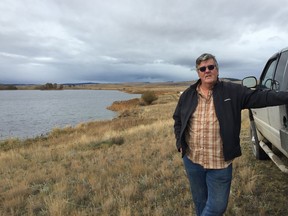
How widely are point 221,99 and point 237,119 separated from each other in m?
0.23

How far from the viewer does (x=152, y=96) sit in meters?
42.1

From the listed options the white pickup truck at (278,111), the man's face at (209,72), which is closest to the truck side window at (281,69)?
the white pickup truck at (278,111)

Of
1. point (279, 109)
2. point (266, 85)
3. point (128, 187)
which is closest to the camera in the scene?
point (279, 109)

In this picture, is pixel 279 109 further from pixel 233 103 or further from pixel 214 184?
pixel 214 184

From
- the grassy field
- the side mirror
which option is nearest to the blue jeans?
the grassy field

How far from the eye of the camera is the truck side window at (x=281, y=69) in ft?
13.0

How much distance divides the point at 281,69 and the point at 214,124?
1788 mm

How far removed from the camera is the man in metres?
2.78

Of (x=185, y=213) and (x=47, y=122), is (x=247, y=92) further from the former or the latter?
(x=47, y=122)

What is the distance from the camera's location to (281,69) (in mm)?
4070

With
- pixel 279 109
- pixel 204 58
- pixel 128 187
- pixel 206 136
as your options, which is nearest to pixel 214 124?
pixel 206 136

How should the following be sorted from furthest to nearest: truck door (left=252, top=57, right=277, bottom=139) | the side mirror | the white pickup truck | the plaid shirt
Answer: truck door (left=252, top=57, right=277, bottom=139) → the side mirror → the white pickup truck → the plaid shirt

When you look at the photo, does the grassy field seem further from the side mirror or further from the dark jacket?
the dark jacket

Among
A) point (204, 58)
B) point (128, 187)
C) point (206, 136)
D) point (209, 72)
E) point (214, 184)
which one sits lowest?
point (128, 187)
